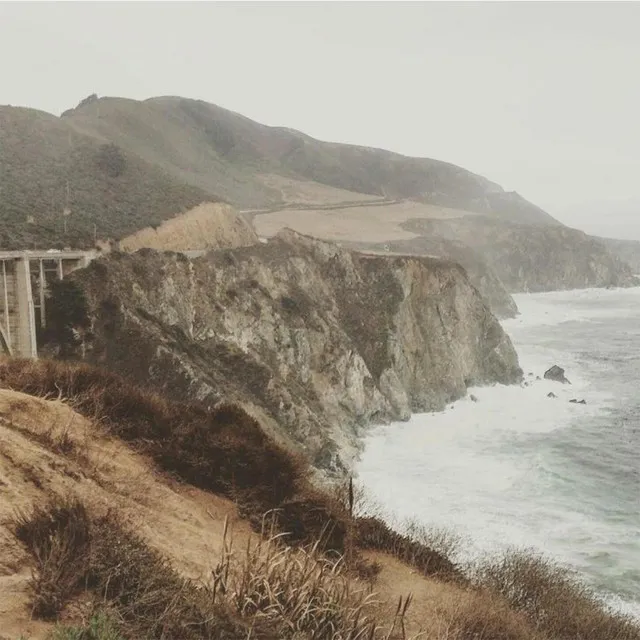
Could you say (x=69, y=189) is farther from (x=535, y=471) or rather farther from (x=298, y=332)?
(x=535, y=471)

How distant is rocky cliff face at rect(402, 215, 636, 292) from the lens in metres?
118

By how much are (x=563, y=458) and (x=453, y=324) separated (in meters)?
20.1

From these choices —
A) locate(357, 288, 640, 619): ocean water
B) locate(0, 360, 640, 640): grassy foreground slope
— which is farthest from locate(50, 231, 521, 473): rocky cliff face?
locate(0, 360, 640, 640): grassy foreground slope

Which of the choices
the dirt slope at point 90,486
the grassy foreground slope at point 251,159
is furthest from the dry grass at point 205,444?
the grassy foreground slope at point 251,159

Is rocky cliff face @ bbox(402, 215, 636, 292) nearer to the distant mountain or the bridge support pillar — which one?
the distant mountain

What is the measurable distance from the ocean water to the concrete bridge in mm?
18930

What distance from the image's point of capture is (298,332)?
129 feet

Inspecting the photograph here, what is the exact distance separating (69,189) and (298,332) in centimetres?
2181

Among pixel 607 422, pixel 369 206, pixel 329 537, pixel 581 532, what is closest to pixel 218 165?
pixel 369 206

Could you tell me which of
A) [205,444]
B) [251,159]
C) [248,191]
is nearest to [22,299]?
[205,444]

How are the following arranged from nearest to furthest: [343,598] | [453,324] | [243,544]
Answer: [343,598], [243,544], [453,324]

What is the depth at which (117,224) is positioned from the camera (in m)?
40.2

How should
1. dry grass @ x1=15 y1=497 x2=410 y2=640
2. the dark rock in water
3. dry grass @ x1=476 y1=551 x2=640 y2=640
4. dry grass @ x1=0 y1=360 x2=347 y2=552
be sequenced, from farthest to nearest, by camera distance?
the dark rock in water < dry grass @ x1=476 y1=551 x2=640 y2=640 < dry grass @ x1=0 y1=360 x2=347 y2=552 < dry grass @ x1=15 y1=497 x2=410 y2=640

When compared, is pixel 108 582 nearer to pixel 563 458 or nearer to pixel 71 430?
pixel 71 430
